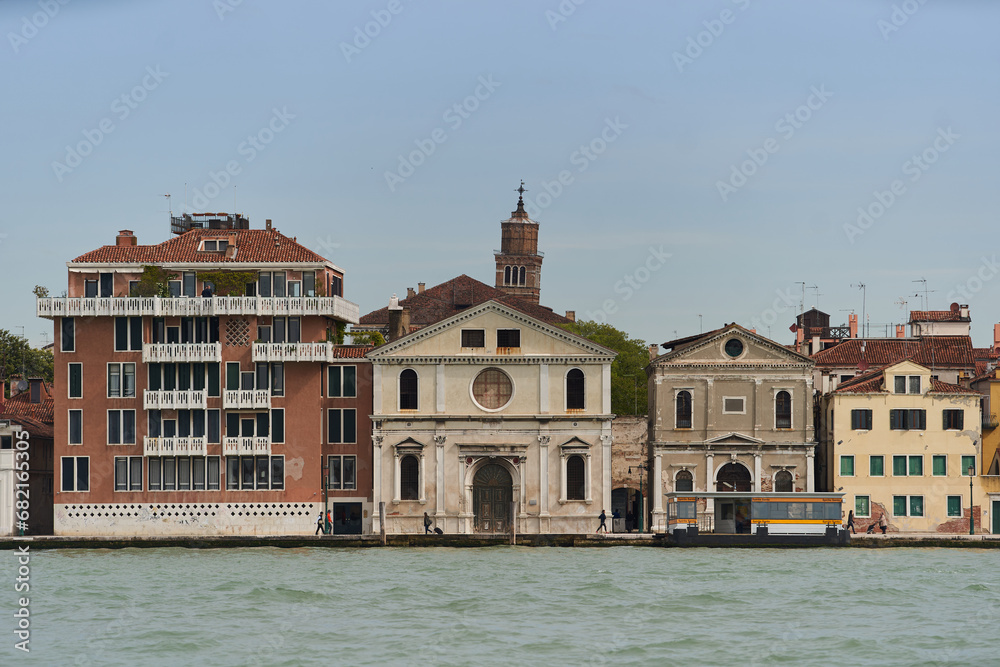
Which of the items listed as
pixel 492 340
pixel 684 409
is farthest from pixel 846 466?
pixel 492 340

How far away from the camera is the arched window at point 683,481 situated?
61.5 m

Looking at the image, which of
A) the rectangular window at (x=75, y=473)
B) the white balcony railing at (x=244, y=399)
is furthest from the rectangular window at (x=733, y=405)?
the rectangular window at (x=75, y=473)

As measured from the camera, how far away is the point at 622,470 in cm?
6594

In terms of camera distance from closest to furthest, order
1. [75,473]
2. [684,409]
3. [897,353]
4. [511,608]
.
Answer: [511,608] < [75,473] < [684,409] < [897,353]

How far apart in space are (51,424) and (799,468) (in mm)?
28008

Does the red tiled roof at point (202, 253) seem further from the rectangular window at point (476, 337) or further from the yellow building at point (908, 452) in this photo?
the yellow building at point (908, 452)

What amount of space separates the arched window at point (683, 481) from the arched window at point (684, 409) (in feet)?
5.58

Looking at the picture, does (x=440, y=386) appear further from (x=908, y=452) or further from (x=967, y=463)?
(x=967, y=463)

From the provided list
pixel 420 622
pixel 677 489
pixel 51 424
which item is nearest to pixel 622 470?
pixel 677 489

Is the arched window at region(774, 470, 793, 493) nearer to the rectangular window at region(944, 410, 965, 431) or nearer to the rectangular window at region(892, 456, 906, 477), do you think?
the rectangular window at region(892, 456, 906, 477)

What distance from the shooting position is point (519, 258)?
123 meters

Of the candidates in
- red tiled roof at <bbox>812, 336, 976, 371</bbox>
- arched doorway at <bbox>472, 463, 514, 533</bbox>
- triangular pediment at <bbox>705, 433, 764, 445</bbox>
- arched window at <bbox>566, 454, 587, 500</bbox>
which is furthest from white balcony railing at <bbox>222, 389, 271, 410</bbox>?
red tiled roof at <bbox>812, 336, 976, 371</bbox>

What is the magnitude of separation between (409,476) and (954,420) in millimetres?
19708

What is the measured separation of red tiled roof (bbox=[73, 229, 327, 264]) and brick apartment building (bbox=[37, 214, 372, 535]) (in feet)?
0.29
